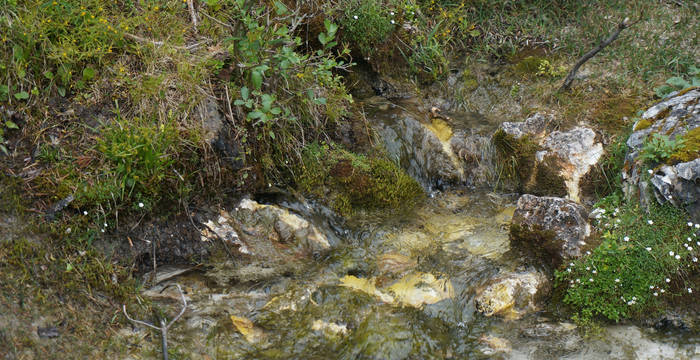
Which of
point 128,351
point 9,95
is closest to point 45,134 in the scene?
point 9,95

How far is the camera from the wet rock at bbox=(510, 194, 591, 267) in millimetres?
4301

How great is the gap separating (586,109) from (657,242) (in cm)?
219

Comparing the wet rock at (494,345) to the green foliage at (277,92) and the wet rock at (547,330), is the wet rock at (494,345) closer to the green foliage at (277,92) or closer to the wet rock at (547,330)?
the wet rock at (547,330)

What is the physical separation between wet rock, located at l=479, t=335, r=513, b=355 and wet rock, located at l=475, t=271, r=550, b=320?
0.24 m

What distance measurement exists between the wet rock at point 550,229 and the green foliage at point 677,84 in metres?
2.21

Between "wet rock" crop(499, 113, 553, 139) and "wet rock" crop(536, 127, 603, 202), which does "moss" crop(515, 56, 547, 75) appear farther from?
"wet rock" crop(536, 127, 603, 202)

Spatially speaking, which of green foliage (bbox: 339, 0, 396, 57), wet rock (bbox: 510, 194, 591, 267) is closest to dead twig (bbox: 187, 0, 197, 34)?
green foliage (bbox: 339, 0, 396, 57)

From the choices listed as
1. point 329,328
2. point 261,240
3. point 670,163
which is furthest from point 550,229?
point 261,240

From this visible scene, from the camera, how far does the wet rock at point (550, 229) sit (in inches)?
169

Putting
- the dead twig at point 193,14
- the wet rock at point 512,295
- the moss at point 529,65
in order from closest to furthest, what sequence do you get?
1. the wet rock at point 512,295
2. the dead twig at point 193,14
3. the moss at point 529,65

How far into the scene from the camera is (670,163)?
169 inches

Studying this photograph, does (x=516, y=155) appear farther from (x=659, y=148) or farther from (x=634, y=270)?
(x=634, y=270)

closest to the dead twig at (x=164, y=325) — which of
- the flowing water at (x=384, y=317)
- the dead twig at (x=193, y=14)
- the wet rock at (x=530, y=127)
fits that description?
the flowing water at (x=384, y=317)

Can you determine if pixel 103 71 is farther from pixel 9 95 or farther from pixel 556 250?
pixel 556 250
